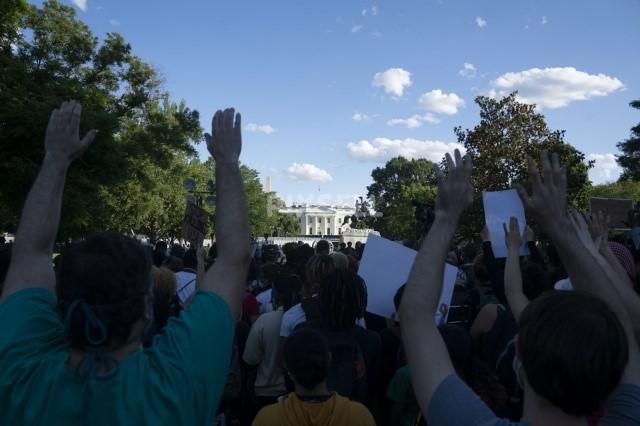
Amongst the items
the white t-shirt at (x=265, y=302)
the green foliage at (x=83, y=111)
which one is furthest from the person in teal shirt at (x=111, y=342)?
the green foliage at (x=83, y=111)

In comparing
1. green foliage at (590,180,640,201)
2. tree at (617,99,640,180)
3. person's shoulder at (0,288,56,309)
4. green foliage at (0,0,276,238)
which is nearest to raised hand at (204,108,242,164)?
person's shoulder at (0,288,56,309)

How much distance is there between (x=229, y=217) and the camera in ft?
6.66

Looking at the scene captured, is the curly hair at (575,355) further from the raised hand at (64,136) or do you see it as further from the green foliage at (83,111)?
the green foliage at (83,111)

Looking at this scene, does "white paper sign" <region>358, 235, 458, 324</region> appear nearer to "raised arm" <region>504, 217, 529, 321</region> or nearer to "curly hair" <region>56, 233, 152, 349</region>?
"raised arm" <region>504, 217, 529, 321</region>

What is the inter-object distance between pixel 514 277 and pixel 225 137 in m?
1.55

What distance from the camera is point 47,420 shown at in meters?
1.62

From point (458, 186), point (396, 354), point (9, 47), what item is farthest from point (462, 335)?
point (9, 47)

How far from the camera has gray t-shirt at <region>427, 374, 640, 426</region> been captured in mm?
1599

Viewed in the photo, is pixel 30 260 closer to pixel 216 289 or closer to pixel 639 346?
pixel 216 289

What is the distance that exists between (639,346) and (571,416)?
2.85 feet

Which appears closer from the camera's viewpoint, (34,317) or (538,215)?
(34,317)

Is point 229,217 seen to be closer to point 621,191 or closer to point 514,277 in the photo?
point 514,277

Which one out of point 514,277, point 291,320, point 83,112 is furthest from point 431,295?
point 83,112

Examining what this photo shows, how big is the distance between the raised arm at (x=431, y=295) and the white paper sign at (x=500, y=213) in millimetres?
1349
